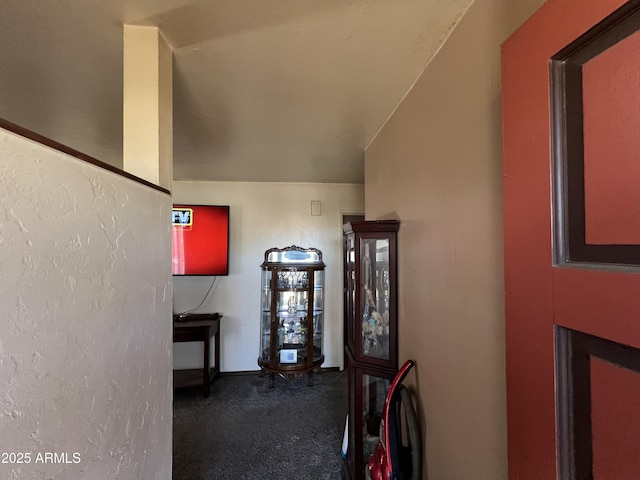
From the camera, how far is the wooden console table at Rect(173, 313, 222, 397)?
2.78m

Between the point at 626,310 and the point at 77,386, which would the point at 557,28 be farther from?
the point at 77,386

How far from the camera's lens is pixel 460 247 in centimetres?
88

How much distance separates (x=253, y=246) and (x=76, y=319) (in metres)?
2.71

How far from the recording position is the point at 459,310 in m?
0.89

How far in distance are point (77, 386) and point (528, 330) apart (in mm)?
864

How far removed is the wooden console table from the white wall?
0.19 m

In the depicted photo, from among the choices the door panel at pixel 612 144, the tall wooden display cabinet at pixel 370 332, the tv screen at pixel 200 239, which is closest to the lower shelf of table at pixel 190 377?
the tv screen at pixel 200 239

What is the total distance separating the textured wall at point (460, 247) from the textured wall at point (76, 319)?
2.98 feet

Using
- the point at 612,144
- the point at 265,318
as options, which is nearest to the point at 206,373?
the point at 265,318

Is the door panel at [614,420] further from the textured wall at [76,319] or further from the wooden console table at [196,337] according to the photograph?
the wooden console table at [196,337]

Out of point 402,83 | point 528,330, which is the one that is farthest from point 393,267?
point 528,330

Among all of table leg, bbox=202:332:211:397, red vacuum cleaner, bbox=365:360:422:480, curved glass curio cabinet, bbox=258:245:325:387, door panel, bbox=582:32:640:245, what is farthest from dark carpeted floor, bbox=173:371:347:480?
door panel, bbox=582:32:640:245

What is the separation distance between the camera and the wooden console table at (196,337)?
9.11ft

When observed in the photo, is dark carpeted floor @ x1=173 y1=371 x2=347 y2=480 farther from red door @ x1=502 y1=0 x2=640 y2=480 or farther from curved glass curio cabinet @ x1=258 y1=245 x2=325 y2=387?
red door @ x1=502 y1=0 x2=640 y2=480
